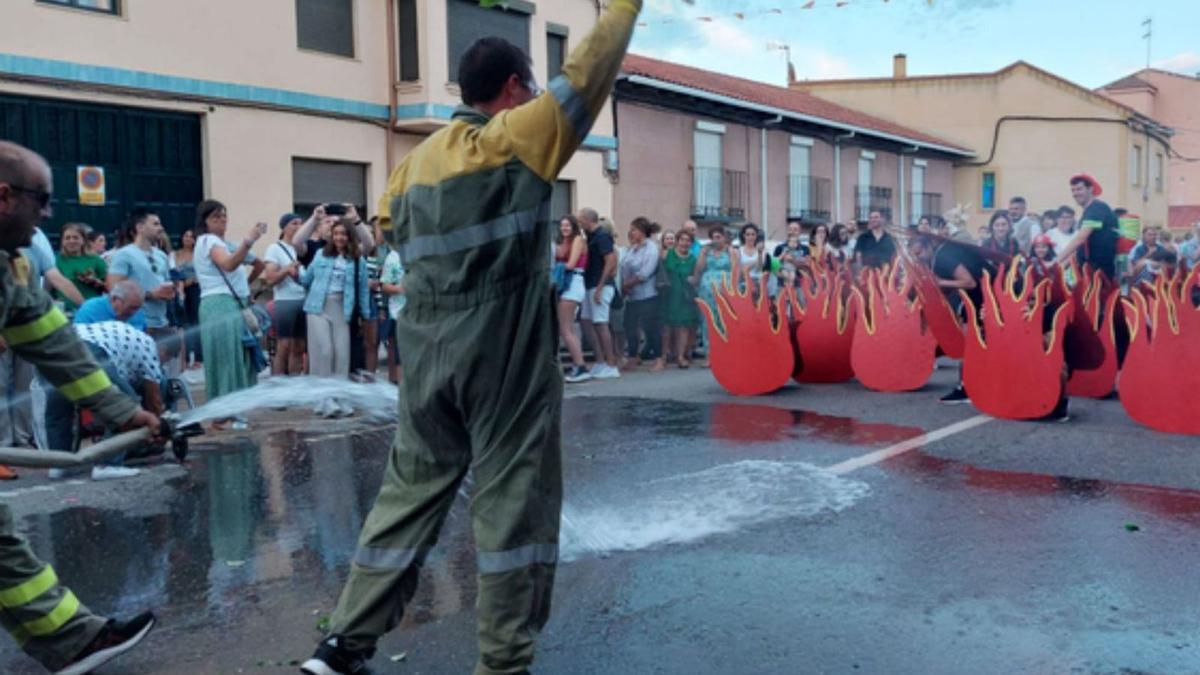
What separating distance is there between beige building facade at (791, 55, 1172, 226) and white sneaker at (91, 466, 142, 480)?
36.3 m

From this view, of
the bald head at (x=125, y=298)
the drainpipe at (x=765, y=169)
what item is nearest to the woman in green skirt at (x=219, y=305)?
the bald head at (x=125, y=298)

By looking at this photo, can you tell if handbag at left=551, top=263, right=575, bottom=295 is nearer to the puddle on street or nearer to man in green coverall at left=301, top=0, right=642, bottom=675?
the puddle on street

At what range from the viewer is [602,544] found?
5277 millimetres

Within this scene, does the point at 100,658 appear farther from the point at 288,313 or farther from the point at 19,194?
the point at 288,313

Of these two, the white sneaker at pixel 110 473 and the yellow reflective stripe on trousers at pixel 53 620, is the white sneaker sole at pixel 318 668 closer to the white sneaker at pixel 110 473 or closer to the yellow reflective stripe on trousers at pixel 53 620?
the yellow reflective stripe on trousers at pixel 53 620

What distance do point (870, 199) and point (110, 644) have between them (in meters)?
32.3

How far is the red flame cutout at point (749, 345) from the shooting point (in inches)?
418

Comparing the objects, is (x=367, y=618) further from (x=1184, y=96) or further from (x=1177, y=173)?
(x=1177, y=173)

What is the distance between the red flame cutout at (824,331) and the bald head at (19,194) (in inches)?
326

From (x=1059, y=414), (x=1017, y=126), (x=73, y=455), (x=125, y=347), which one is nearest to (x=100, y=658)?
(x=73, y=455)

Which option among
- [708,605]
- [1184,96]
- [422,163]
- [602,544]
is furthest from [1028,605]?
[1184,96]

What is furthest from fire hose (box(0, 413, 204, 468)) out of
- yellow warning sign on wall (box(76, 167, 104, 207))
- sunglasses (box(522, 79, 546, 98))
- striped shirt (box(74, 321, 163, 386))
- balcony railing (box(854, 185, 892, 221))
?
balcony railing (box(854, 185, 892, 221))

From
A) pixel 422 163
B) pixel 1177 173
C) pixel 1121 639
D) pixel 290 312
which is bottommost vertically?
pixel 1121 639

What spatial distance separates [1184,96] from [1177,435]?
49.2 m
